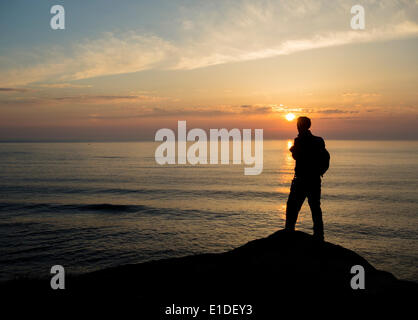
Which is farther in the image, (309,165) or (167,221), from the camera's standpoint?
(167,221)

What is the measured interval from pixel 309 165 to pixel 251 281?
3.39m

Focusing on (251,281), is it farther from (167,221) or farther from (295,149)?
(167,221)

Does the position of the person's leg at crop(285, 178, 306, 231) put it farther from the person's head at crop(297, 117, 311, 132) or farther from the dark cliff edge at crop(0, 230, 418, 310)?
the person's head at crop(297, 117, 311, 132)

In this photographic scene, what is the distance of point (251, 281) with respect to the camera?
7094mm

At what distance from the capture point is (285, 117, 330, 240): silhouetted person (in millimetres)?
8117

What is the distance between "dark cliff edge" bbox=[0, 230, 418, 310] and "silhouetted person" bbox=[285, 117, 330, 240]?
106 cm

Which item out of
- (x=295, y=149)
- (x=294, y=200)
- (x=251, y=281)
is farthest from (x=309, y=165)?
(x=251, y=281)

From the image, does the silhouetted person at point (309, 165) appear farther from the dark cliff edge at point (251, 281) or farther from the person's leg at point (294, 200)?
the dark cliff edge at point (251, 281)

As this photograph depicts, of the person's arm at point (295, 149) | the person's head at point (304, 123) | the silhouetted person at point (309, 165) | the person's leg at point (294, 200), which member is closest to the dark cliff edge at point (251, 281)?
the person's leg at point (294, 200)

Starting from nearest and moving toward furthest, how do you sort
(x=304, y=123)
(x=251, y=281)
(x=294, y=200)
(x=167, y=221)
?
(x=251, y=281) → (x=304, y=123) → (x=294, y=200) → (x=167, y=221)
